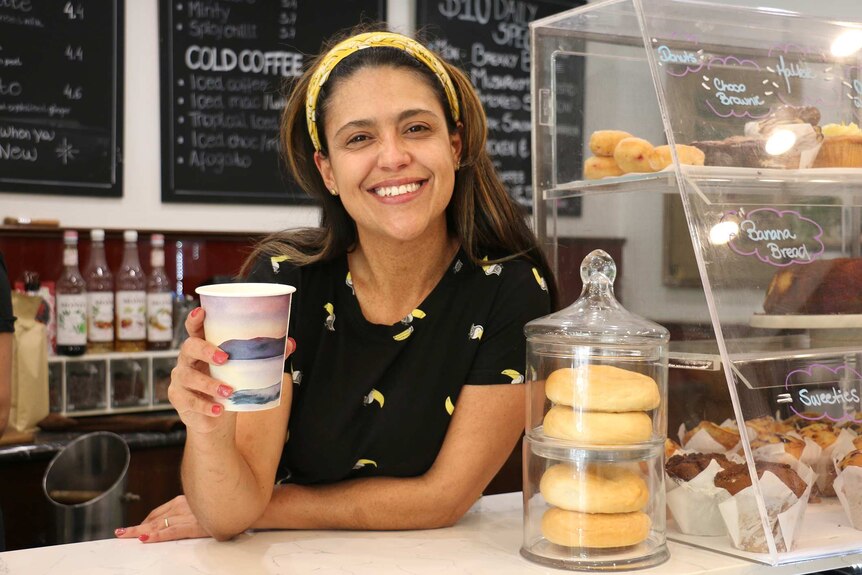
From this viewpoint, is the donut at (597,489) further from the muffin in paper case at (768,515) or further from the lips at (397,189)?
the lips at (397,189)

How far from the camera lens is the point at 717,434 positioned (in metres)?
1.46

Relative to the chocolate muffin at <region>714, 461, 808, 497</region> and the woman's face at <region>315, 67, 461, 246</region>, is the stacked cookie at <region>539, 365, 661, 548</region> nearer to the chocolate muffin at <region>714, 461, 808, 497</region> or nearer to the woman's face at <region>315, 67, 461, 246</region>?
the chocolate muffin at <region>714, 461, 808, 497</region>

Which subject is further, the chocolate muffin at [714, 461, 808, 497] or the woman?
the woman

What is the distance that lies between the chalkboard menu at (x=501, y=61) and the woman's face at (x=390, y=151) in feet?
8.00

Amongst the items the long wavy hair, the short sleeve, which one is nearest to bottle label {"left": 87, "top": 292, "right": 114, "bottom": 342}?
the long wavy hair

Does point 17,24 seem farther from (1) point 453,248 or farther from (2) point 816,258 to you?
(2) point 816,258

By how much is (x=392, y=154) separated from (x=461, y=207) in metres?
0.26

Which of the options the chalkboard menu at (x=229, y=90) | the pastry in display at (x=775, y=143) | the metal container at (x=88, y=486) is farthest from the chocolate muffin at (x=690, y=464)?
the chalkboard menu at (x=229, y=90)

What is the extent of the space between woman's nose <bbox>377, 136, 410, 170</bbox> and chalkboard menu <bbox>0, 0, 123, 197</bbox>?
197 centimetres

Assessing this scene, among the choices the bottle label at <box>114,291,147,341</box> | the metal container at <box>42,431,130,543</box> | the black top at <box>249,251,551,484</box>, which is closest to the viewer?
the black top at <box>249,251,551,484</box>

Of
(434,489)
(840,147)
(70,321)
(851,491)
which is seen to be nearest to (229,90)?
(70,321)

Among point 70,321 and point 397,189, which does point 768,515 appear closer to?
point 397,189

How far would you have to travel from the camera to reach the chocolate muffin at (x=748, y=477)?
133cm

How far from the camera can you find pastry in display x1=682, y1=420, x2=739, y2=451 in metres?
1.44
